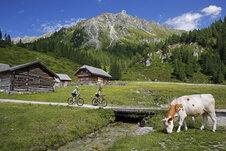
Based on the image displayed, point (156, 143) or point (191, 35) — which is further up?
point (191, 35)

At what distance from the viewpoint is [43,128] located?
11.0m

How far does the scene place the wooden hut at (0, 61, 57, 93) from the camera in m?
29.8

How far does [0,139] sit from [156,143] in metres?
10.6

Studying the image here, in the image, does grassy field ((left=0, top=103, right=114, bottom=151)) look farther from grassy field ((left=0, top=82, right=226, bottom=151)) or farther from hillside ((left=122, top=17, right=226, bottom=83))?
hillside ((left=122, top=17, right=226, bottom=83))

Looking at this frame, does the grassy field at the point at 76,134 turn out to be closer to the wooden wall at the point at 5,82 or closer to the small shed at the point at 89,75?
the wooden wall at the point at 5,82

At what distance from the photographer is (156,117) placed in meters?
15.2

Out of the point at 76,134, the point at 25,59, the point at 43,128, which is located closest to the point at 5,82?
the point at 43,128

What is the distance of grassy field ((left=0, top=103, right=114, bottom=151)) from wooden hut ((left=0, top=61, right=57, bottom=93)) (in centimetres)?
1946

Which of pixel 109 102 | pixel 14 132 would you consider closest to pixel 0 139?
pixel 14 132

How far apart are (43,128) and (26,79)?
26.4 meters

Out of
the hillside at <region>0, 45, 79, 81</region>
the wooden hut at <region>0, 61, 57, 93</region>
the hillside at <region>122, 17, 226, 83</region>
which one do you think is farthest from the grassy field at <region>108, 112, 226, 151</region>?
the hillside at <region>122, 17, 226, 83</region>

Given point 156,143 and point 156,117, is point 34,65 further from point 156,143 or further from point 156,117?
point 156,143

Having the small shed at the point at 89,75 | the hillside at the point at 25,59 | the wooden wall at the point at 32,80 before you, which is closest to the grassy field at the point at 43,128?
the wooden wall at the point at 32,80

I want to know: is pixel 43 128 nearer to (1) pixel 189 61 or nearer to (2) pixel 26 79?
(2) pixel 26 79
